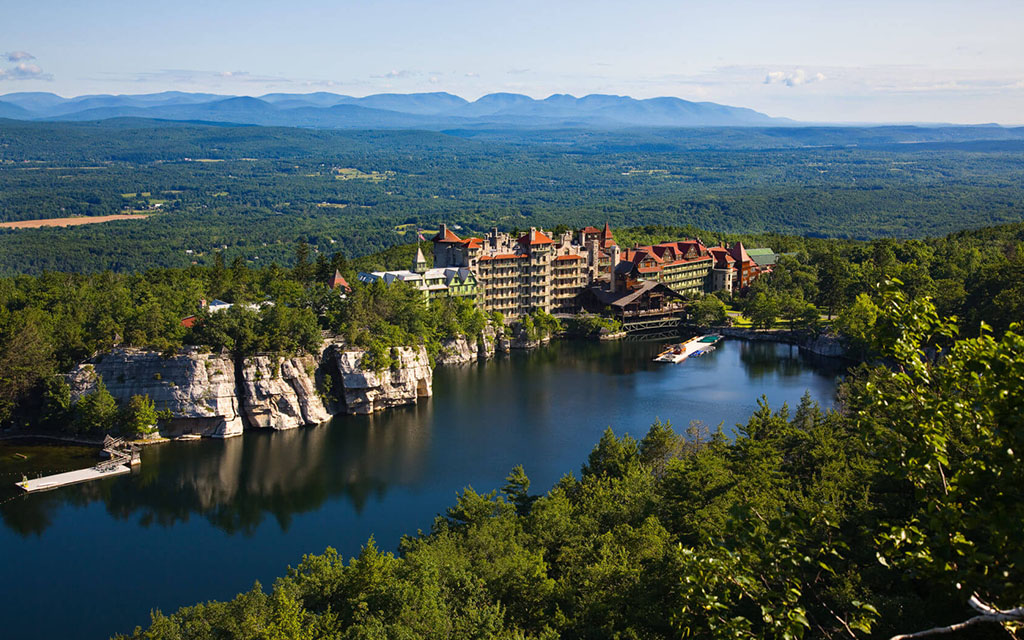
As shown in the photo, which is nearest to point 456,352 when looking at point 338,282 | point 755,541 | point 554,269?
point 338,282

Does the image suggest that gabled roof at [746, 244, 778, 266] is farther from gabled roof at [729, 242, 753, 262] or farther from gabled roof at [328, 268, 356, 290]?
gabled roof at [328, 268, 356, 290]

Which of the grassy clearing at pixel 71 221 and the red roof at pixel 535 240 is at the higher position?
the red roof at pixel 535 240

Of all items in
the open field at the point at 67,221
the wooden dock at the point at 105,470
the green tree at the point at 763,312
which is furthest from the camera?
the open field at the point at 67,221

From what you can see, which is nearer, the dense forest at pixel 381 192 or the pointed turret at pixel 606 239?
the pointed turret at pixel 606 239

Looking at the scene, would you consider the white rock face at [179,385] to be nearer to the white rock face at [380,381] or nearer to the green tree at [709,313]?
the white rock face at [380,381]

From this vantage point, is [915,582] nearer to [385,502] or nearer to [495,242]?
[385,502]

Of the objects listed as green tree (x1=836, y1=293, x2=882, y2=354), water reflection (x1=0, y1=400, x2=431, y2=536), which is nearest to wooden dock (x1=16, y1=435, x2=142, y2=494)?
water reflection (x1=0, y1=400, x2=431, y2=536)

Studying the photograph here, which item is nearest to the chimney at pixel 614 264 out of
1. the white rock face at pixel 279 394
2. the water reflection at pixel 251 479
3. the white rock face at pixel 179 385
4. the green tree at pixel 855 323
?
the green tree at pixel 855 323
